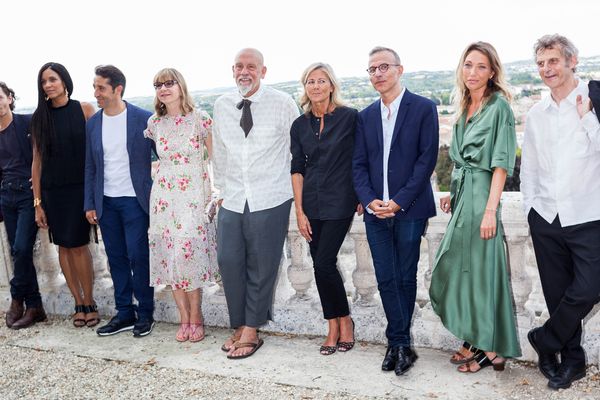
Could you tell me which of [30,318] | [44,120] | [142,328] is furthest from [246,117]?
[30,318]

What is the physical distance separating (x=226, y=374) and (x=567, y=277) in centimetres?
A: 211

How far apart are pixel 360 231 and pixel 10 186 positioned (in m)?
2.82

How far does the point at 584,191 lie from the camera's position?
3393 millimetres

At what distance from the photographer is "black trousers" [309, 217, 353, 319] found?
409 cm

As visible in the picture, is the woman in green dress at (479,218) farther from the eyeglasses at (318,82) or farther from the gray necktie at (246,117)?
the gray necktie at (246,117)

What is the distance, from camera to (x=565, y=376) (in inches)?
144

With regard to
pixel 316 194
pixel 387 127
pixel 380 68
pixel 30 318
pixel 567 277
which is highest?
pixel 380 68

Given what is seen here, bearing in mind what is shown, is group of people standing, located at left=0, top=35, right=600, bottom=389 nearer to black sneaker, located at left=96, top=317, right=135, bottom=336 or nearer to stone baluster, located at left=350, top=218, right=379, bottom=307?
black sneaker, located at left=96, top=317, right=135, bottom=336

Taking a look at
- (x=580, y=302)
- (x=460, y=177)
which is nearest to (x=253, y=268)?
(x=460, y=177)

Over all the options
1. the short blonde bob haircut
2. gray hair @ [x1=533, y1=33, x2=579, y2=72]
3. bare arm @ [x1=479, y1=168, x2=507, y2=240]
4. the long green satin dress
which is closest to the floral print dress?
the short blonde bob haircut

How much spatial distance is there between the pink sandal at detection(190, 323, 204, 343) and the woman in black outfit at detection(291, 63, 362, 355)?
1.11 m

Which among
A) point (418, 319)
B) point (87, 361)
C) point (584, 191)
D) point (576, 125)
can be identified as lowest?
point (87, 361)

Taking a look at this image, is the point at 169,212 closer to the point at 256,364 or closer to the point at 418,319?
the point at 256,364

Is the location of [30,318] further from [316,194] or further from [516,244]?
[516,244]
